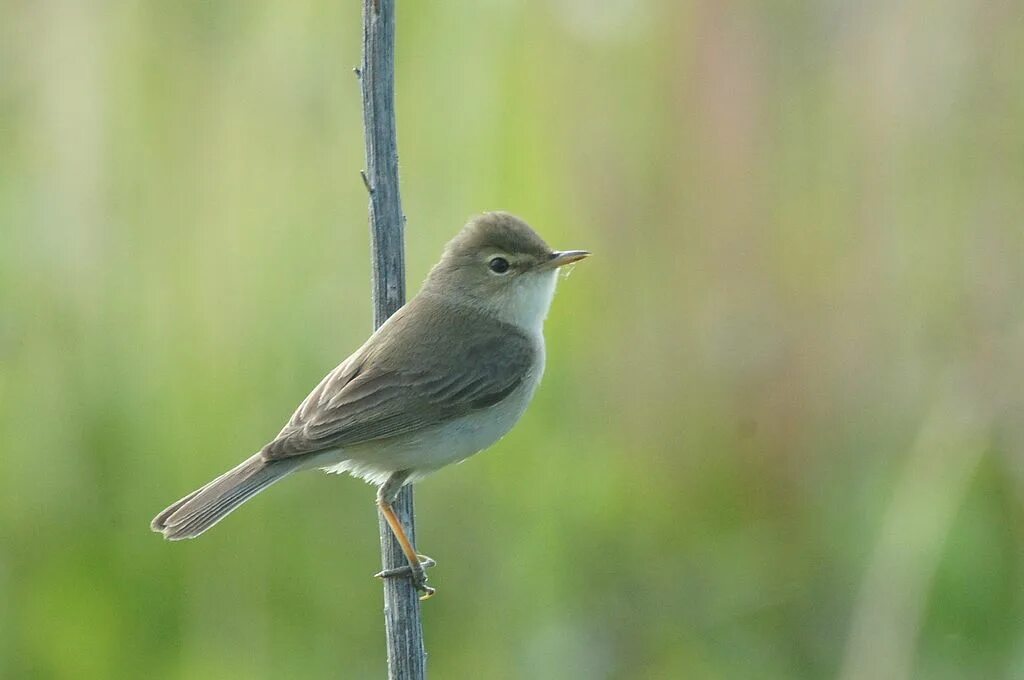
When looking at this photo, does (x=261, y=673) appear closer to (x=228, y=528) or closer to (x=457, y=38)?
(x=228, y=528)

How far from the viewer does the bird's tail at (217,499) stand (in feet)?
9.64

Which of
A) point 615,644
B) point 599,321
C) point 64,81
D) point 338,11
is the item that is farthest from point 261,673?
point 338,11

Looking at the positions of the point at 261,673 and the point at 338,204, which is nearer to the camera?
the point at 261,673

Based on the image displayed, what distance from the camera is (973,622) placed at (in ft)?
11.8

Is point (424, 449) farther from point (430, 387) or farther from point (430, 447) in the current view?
point (430, 387)

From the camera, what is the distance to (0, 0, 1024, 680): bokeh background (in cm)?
360

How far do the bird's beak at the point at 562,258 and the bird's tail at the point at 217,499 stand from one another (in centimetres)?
94

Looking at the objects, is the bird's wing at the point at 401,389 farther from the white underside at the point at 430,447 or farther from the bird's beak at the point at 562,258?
the bird's beak at the point at 562,258

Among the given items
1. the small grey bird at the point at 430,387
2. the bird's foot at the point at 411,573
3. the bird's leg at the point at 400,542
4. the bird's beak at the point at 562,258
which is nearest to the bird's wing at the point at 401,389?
the small grey bird at the point at 430,387

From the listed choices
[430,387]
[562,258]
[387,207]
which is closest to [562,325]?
[562,258]

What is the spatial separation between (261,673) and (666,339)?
62.7 inches

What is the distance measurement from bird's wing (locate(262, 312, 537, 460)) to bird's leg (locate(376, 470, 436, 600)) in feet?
0.40

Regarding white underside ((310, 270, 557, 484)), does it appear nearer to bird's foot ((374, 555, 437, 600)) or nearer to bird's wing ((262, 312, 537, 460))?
bird's wing ((262, 312, 537, 460))

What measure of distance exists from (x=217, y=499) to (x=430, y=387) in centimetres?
63
